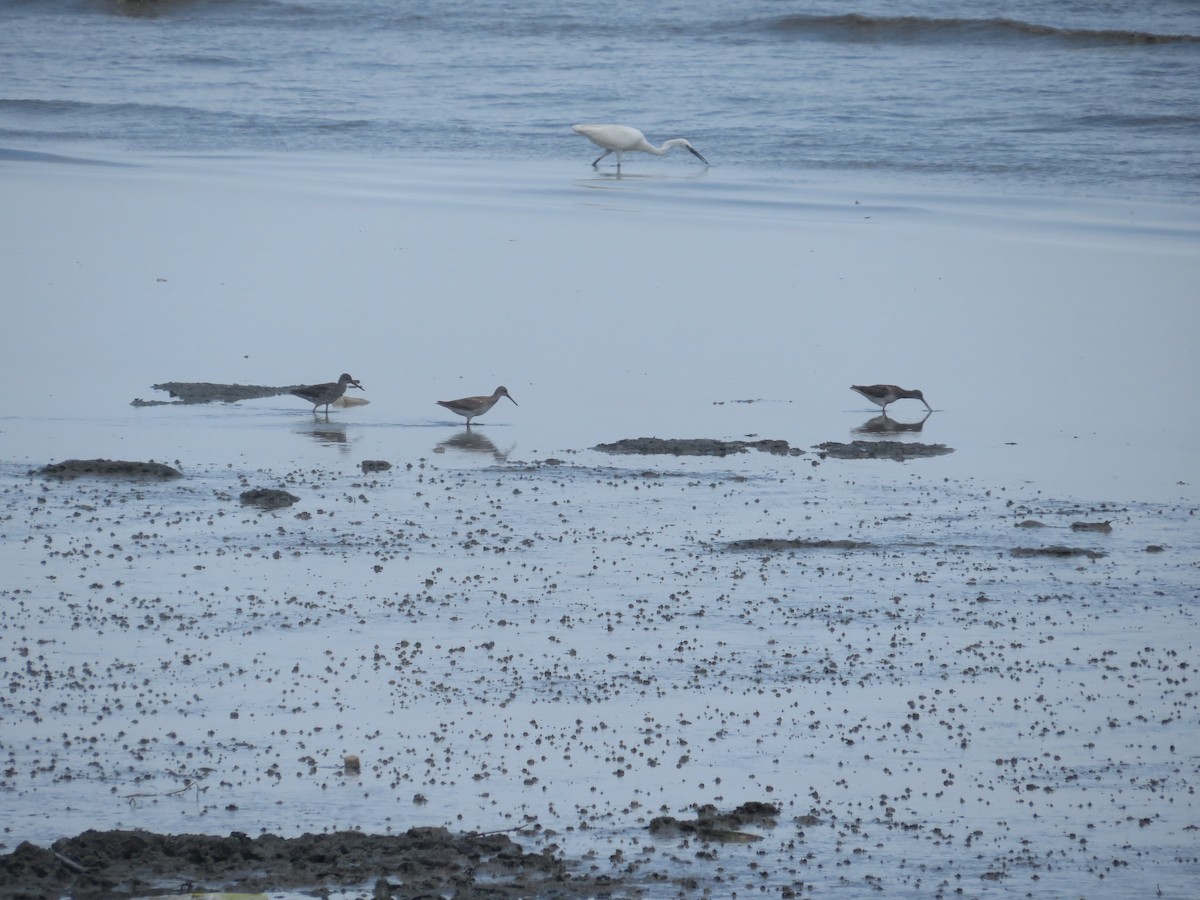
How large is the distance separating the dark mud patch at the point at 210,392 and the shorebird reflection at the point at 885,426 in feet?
13.1

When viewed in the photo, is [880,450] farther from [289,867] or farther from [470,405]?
[289,867]

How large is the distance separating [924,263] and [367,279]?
5742 mm

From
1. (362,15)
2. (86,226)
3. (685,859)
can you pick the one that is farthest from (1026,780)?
(362,15)

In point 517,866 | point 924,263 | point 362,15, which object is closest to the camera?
point 517,866

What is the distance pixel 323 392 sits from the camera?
38.2 feet

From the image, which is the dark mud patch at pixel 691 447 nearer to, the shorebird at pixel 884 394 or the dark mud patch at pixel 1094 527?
the shorebird at pixel 884 394

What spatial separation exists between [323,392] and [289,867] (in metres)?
6.61

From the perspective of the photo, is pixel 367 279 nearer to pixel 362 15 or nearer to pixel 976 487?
pixel 976 487

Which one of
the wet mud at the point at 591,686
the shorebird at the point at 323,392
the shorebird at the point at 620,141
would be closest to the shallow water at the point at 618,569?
Answer: the wet mud at the point at 591,686

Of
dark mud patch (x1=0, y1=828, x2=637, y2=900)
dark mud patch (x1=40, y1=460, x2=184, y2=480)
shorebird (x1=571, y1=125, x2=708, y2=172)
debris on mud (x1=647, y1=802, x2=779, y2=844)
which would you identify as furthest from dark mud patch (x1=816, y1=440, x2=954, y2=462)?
shorebird (x1=571, y1=125, x2=708, y2=172)

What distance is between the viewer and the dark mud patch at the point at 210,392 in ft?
39.1

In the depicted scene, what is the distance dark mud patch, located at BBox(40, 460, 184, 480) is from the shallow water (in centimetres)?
15

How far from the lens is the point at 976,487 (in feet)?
33.6

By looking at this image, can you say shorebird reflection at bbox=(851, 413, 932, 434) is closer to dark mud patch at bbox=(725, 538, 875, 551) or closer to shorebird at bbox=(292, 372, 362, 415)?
dark mud patch at bbox=(725, 538, 875, 551)
